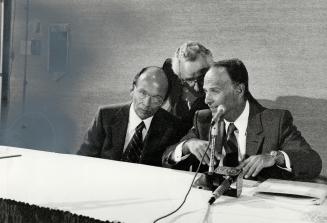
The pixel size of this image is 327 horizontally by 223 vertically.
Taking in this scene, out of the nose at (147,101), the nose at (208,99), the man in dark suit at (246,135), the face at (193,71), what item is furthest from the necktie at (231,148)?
the nose at (147,101)

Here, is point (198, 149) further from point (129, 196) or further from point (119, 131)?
point (129, 196)

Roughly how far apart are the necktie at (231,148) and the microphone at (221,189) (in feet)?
1.79

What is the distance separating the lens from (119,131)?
2621 millimetres

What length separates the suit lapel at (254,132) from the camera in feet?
7.32

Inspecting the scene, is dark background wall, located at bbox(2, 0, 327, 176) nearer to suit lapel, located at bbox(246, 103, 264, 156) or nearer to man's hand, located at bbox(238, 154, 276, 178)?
suit lapel, located at bbox(246, 103, 264, 156)

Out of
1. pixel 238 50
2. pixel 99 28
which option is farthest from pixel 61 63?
pixel 238 50

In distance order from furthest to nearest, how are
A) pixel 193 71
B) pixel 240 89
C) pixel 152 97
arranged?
1. pixel 152 97
2. pixel 193 71
3. pixel 240 89

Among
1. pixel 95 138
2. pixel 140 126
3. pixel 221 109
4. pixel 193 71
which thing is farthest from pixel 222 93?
pixel 95 138

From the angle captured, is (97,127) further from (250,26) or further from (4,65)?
(250,26)

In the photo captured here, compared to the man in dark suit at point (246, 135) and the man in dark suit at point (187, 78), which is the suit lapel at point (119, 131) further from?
the man in dark suit at point (246, 135)

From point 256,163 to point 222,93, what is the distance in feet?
1.24

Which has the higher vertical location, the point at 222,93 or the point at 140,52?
the point at 140,52

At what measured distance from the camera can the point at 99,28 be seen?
2.69 m

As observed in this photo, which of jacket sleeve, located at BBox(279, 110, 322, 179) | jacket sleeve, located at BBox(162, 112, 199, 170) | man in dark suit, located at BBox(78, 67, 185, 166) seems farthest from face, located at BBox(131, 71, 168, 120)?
jacket sleeve, located at BBox(279, 110, 322, 179)
